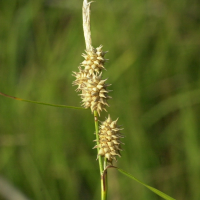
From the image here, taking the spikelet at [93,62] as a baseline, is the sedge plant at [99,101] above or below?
below

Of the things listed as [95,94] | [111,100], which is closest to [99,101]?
[95,94]

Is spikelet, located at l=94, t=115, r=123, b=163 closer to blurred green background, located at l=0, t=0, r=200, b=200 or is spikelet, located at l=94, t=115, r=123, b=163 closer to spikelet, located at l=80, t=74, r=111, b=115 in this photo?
spikelet, located at l=80, t=74, r=111, b=115

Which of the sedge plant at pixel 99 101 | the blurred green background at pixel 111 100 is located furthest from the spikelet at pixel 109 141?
the blurred green background at pixel 111 100

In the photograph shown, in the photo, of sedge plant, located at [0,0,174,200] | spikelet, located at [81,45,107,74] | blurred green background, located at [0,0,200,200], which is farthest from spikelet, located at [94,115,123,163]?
blurred green background, located at [0,0,200,200]

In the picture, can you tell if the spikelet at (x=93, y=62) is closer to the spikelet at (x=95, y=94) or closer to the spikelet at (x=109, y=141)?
the spikelet at (x=95, y=94)

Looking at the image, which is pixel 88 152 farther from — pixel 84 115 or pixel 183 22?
pixel 183 22

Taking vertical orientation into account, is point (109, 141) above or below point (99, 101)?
below

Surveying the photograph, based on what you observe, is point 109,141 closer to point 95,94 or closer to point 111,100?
point 95,94
